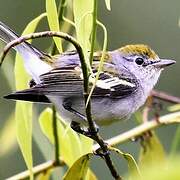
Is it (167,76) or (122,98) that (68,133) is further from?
(167,76)

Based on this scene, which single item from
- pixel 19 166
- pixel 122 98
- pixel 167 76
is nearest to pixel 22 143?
pixel 122 98

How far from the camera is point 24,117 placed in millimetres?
2070

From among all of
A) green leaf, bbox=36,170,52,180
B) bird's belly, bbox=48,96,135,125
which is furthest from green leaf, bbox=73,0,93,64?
bird's belly, bbox=48,96,135,125

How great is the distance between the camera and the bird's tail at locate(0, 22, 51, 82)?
88.4 inches

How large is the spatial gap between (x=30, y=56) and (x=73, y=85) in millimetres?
190

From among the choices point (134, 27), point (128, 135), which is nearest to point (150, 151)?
point (128, 135)

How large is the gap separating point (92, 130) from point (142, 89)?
1.29 meters

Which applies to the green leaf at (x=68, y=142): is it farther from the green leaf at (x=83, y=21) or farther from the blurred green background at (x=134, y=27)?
the blurred green background at (x=134, y=27)

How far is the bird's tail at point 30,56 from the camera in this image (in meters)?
2.24

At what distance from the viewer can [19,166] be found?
455 centimetres

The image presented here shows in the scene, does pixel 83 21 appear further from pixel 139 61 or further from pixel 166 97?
pixel 139 61

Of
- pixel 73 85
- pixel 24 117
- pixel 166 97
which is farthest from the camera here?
pixel 166 97

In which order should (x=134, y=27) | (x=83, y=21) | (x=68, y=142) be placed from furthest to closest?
1. (x=134, y=27)
2. (x=68, y=142)
3. (x=83, y=21)

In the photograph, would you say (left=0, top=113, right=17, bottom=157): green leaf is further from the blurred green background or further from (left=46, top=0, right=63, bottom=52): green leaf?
the blurred green background
